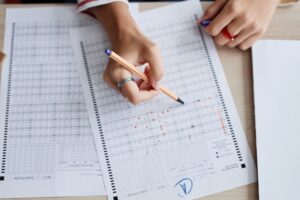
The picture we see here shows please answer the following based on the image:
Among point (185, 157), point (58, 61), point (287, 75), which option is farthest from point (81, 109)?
point (287, 75)

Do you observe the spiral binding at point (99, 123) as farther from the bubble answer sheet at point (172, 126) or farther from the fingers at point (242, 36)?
the fingers at point (242, 36)

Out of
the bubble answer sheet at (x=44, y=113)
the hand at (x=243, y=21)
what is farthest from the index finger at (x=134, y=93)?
the hand at (x=243, y=21)

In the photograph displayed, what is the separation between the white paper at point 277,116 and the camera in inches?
28.5

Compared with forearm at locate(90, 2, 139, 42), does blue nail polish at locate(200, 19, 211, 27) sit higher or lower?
lower

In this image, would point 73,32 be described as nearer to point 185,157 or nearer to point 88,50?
point 88,50

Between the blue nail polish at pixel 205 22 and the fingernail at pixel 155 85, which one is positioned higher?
the blue nail polish at pixel 205 22

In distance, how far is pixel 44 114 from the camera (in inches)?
30.6

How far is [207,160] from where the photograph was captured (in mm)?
745

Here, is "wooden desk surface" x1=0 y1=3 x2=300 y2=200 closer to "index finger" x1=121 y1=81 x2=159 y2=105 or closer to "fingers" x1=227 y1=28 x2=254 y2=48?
"fingers" x1=227 y1=28 x2=254 y2=48

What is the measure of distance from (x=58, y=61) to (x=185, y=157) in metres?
0.35

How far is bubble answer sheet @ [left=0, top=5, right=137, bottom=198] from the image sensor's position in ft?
2.40

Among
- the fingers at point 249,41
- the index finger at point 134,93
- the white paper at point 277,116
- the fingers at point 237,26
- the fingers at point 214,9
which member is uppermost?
the fingers at point 214,9

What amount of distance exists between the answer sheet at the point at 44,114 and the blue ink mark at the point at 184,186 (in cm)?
15

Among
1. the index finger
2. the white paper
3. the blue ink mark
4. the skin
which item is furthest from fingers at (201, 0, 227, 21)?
the blue ink mark
